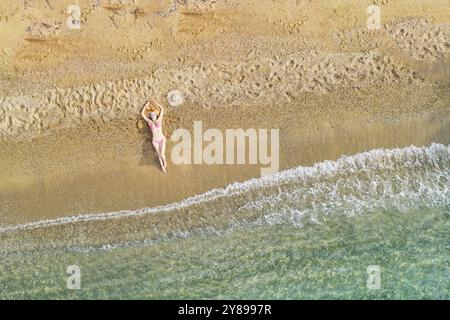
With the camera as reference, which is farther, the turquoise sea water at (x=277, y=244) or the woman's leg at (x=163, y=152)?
the turquoise sea water at (x=277, y=244)

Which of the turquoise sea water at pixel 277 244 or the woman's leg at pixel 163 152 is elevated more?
the woman's leg at pixel 163 152

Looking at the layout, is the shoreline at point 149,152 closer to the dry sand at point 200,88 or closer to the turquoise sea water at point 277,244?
the dry sand at point 200,88

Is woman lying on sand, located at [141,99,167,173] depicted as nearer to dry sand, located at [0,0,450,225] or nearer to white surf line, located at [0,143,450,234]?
dry sand, located at [0,0,450,225]

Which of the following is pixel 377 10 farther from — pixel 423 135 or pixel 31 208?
pixel 31 208

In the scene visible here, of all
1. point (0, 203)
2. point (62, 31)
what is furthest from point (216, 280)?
point (62, 31)

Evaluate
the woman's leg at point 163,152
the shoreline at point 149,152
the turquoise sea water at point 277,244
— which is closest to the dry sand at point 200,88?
the shoreline at point 149,152

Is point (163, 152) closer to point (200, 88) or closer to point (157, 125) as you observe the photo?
point (157, 125)
